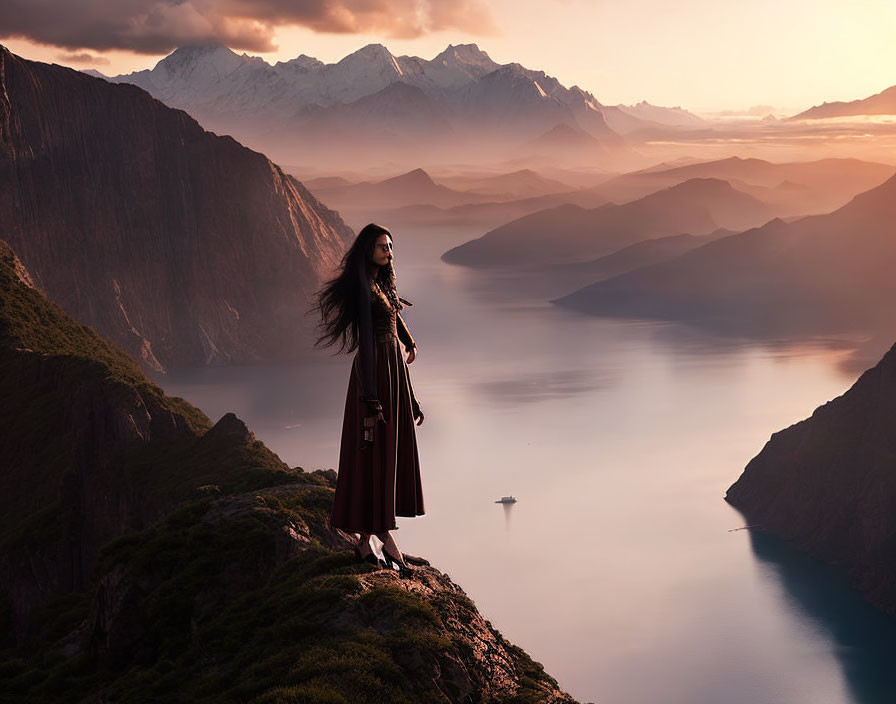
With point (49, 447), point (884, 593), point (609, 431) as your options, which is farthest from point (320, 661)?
point (609, 431)

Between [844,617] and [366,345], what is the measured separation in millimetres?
102718

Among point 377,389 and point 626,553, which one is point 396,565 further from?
point 626,553

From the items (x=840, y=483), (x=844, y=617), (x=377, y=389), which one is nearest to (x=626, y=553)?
(x=844, y=617)

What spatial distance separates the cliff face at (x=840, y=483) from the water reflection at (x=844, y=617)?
2610 millimetres

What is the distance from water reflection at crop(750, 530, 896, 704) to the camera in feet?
293

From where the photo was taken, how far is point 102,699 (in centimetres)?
1758

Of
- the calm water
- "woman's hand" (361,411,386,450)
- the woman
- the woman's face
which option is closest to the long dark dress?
the woman

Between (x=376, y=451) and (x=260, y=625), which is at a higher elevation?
(x=376, y=451)

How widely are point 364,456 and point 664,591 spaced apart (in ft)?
311

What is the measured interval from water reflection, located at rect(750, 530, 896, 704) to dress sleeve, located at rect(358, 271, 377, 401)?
80.8 metres

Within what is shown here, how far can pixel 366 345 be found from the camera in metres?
16.1

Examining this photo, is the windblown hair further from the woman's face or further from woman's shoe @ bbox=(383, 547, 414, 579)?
woman's shoe @ bbox=(383, 547, 414, 579)

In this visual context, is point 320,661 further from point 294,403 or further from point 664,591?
point 294,403

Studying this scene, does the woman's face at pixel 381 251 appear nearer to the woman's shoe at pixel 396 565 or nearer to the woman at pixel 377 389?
the woman at pixel 377 389
